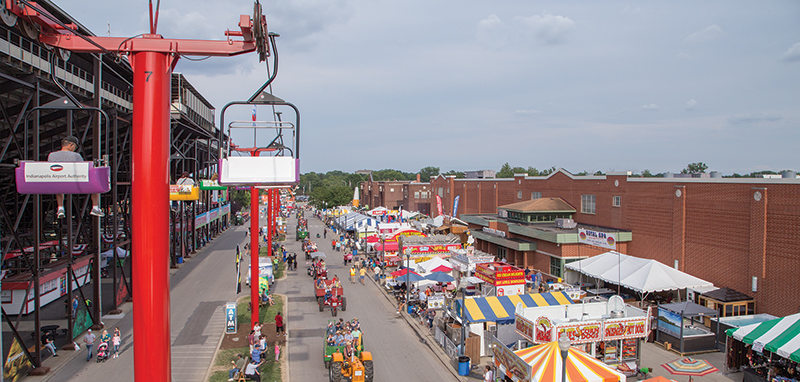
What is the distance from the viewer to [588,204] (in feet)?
114

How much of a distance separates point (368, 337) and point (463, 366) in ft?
17.2

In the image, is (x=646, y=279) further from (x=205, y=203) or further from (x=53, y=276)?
(x=205, y=203)

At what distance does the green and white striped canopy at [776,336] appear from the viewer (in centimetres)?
1369

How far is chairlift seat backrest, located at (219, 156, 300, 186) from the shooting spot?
23.2ft

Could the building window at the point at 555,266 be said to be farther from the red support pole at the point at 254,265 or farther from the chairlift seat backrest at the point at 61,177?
the chairlift seat backrest at the point at 61,177

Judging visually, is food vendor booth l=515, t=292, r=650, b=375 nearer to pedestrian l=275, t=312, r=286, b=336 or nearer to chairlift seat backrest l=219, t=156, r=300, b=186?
pedestrian l=275, t=312, r=286, b=336

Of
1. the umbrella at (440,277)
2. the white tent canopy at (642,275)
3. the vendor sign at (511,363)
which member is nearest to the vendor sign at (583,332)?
the vendor sign at (511,363)

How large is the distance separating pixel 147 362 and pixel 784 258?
23874 mm

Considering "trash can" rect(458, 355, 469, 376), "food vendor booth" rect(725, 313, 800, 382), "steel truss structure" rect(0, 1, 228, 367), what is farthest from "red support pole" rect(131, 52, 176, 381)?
"food vendor booth" rect(725, 313, 800, 382)

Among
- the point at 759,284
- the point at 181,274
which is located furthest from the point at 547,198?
the point at 181,274

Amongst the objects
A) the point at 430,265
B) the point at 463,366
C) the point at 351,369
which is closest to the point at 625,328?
the point at 463,366

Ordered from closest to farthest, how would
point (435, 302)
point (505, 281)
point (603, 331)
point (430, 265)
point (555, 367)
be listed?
point (555, 367) < point (603, 331) < point (505, 281) < point (435, 302) < point (430, 265)

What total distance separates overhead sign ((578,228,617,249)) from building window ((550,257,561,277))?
1921 mm

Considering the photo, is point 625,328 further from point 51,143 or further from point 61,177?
point 51,143
